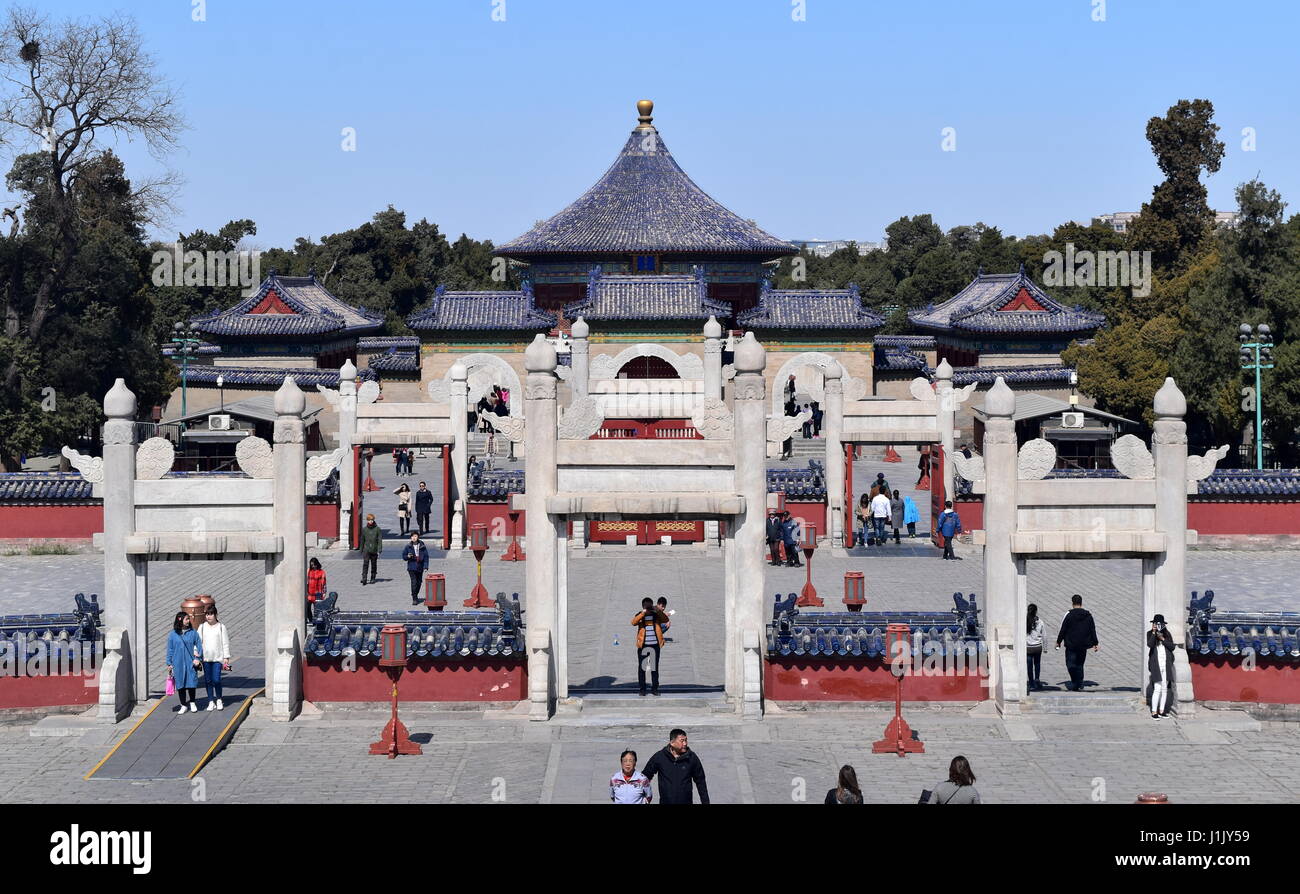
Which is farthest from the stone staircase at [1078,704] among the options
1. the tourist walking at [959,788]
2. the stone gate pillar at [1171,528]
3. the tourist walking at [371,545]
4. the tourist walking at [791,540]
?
the tourist walking at [371,545]

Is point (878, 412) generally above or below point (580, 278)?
below

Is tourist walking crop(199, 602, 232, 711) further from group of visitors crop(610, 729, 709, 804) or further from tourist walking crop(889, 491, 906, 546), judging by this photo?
tourist walking crop(889, 491, 906, 546)

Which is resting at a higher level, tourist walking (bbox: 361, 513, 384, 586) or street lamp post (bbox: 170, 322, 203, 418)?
street lamp post (bbox: 170, 322, 203, 418)

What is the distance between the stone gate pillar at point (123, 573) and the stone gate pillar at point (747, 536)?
259 inches

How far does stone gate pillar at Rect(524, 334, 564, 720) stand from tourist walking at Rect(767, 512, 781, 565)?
523 inches

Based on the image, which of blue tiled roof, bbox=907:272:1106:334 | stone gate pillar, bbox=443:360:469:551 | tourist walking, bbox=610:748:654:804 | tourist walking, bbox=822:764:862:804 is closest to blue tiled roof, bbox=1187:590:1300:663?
tourist walking, bbox=822:764:862:804

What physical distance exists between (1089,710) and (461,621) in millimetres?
7095

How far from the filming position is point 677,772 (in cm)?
1348

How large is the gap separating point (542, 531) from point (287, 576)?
113 inches

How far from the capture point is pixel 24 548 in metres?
34.1

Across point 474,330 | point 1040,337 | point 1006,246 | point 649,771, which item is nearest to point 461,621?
point 649,771

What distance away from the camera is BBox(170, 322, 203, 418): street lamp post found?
185 feet

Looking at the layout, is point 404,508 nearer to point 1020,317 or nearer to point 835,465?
point 835,465

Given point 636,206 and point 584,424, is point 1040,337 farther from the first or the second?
point 584,424
